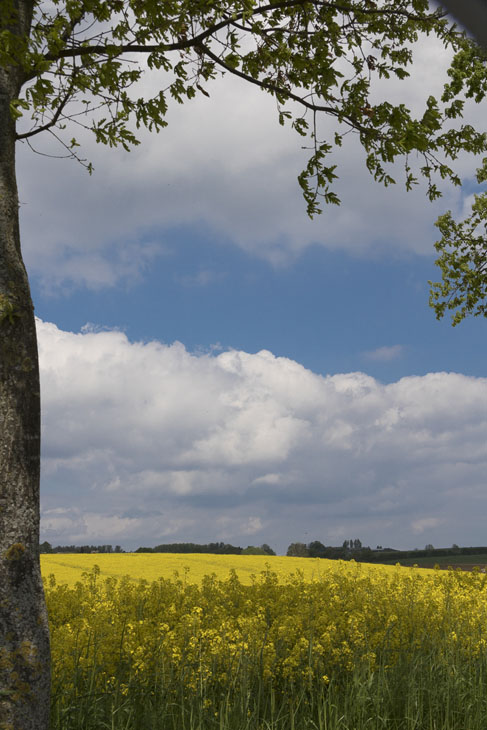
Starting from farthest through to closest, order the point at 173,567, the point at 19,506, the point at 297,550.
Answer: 1. the point at 297,550
2. the point at 173,567
3. the point at 19,506

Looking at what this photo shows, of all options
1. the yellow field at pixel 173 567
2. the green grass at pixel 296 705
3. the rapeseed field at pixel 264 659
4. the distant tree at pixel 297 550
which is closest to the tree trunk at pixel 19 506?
the green grass at pixel 296 705

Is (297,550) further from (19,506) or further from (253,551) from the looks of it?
(19,506)

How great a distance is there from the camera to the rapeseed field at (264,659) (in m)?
5.47

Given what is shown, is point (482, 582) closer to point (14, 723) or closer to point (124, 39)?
point (14, 723)

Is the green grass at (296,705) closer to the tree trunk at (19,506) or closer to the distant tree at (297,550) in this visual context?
the tree trunk at (19,506)

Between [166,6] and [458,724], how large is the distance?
6920 mm

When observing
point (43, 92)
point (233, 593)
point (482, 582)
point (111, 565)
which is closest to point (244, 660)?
point (233, 593)

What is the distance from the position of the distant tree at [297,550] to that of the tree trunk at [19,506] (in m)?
26.9

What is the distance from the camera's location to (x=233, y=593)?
9.06m

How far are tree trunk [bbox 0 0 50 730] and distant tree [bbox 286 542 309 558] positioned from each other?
26851 millimetres

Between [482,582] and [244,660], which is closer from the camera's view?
[244,660]

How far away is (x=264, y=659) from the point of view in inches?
241

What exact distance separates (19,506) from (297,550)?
27427 millimetres

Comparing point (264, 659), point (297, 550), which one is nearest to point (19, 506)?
point (264, 659)
